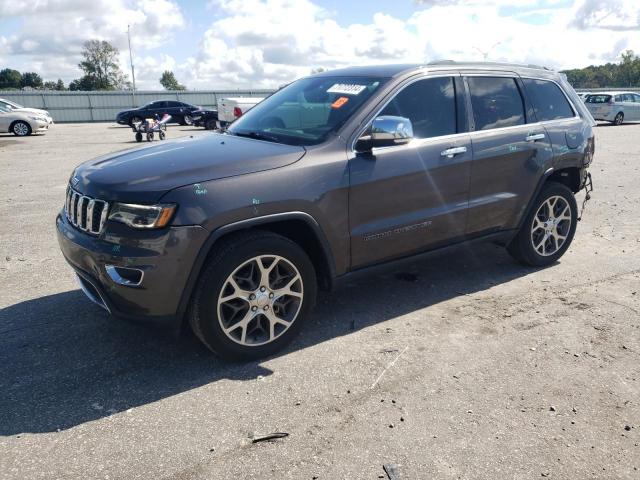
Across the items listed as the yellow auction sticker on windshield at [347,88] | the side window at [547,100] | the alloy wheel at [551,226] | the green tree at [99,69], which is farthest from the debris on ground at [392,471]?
the green tree at [99,69]

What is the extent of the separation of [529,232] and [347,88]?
88.9 inches

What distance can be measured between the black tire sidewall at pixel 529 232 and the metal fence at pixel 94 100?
37.3m

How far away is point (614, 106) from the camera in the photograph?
25.4 m

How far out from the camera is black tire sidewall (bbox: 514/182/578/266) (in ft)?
16.8

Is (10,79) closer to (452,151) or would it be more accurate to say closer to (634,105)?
(634,105)

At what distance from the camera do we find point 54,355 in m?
3.62

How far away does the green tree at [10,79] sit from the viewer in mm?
103188

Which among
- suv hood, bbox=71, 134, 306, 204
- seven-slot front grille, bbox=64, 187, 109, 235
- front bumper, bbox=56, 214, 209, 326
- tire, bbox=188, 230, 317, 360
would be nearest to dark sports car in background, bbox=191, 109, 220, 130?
suv hood, bbox=71, 134, 306, 204

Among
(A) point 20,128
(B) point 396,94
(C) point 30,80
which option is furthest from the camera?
(C) point 30,80

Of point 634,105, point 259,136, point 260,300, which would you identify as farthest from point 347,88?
point 634,105

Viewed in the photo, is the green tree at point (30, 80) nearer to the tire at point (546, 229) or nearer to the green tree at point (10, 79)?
the green tree at point (10, 79)

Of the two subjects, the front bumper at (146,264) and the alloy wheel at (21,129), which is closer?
the front bumper at (146,264)

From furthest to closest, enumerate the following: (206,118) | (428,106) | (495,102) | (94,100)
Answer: (94,100), (206,118), (495,102), (428,106)

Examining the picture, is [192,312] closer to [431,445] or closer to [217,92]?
[431,445]
